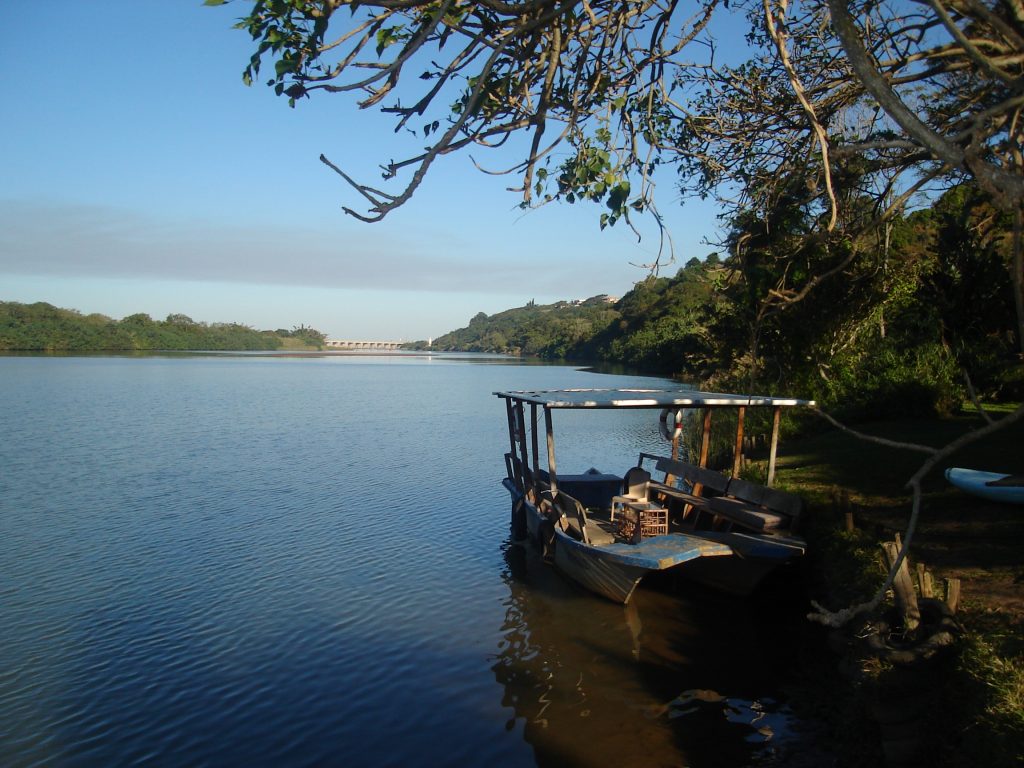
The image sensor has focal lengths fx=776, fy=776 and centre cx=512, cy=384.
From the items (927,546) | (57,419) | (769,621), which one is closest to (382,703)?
(769,621)

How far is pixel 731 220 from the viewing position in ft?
32.8

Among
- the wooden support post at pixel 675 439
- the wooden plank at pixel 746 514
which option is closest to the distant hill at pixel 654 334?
the wooden support post at pixel 675 439

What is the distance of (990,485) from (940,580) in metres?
2.59

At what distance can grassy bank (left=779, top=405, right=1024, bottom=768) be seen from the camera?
5.39 metres

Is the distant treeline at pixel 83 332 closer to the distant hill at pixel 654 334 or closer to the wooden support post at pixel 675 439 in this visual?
the distant hill at pixel 654 334

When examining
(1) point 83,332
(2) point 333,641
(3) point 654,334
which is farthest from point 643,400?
(1) point 83,332

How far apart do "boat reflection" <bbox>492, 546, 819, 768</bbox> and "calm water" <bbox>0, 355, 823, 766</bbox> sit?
31mm

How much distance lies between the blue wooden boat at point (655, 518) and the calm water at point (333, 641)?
1.87 ft

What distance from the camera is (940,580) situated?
775cm

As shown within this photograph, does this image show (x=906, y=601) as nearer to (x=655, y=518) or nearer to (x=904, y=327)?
(x=655, y=518)

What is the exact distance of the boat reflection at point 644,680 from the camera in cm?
717

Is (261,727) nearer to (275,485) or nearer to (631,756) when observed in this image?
(631,756)

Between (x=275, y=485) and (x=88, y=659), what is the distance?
33.7 ft

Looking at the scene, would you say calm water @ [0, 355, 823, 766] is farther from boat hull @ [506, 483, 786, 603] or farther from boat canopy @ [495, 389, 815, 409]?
boat canopy @ [495, 389, 815, 409]
